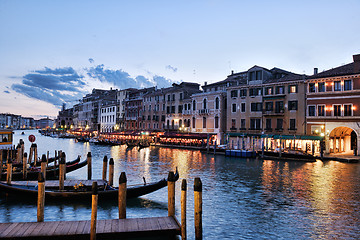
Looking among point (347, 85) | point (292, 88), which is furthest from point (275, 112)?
point (347, 85)

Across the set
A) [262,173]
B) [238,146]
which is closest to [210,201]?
[262,173]

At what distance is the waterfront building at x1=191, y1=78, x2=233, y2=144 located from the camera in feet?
157

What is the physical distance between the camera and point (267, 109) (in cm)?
4169

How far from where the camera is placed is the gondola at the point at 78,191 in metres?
14.0

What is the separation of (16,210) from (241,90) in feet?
121

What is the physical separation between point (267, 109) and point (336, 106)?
29.8 ft

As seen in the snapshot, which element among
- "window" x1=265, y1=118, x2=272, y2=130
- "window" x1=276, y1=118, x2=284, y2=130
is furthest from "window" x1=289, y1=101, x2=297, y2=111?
"window" x1=265, y1=118, x2=272, y2=130

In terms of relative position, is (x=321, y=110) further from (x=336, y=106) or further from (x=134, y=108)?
(x=134, y=108)

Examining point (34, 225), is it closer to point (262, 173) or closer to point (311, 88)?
point (262, 173)

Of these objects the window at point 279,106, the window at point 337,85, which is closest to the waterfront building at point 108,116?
the window at point 279,106

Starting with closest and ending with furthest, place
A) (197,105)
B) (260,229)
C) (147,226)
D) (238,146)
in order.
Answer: (147,226) → (260,229) → (238,146) → (197,105)

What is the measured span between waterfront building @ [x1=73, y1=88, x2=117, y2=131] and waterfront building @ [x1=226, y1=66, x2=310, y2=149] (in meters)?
51.3

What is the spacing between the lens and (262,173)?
24.7 metres

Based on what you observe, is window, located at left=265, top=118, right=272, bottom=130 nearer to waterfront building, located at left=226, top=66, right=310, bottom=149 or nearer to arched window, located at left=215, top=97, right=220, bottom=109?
waterfront building, located at left=226, top=66, right=310, bottom=149
